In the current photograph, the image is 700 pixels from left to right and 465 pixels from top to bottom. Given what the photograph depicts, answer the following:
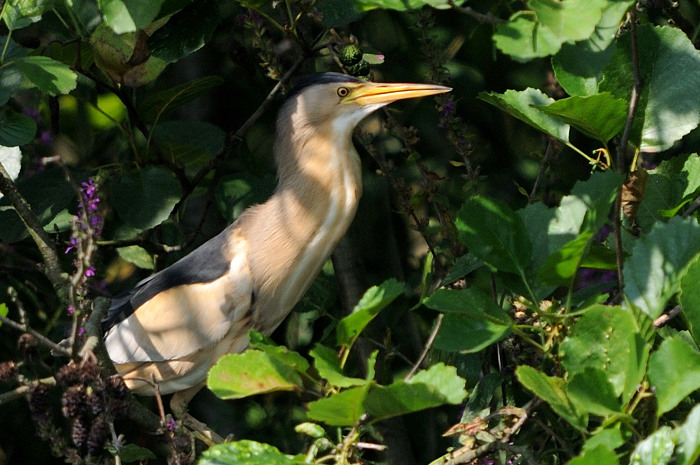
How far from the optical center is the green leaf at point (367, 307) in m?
1.02

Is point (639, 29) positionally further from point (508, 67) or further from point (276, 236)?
point (508, 67)

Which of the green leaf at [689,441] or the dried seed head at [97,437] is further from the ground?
the green leaf at [689,441]

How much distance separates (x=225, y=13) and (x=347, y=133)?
484 millimetres

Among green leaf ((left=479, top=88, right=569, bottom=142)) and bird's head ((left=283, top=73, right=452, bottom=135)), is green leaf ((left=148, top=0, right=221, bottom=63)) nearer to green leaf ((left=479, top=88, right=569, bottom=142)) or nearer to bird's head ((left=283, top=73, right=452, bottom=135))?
bird's head ((left=283, top=73, right=452, bottom=135))

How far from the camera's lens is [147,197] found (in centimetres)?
192

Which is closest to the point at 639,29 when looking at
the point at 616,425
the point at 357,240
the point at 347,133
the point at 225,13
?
the point at 616,425

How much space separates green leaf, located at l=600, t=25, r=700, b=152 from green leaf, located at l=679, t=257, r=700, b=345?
0.26 metres

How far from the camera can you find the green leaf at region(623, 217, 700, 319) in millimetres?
1005

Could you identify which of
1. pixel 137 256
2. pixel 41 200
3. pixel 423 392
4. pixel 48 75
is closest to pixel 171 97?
pixel 41 200

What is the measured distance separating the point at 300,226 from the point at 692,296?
1.26 m

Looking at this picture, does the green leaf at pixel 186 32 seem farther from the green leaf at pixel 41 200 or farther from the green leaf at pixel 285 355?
the green leaf at pixel 285 355

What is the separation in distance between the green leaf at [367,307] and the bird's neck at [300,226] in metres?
1.05

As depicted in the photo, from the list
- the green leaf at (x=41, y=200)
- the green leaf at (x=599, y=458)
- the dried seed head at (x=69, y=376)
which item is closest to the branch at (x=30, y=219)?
the dried seed head at (x=69, y=376)

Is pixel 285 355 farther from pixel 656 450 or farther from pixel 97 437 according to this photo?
pixel 656 450
